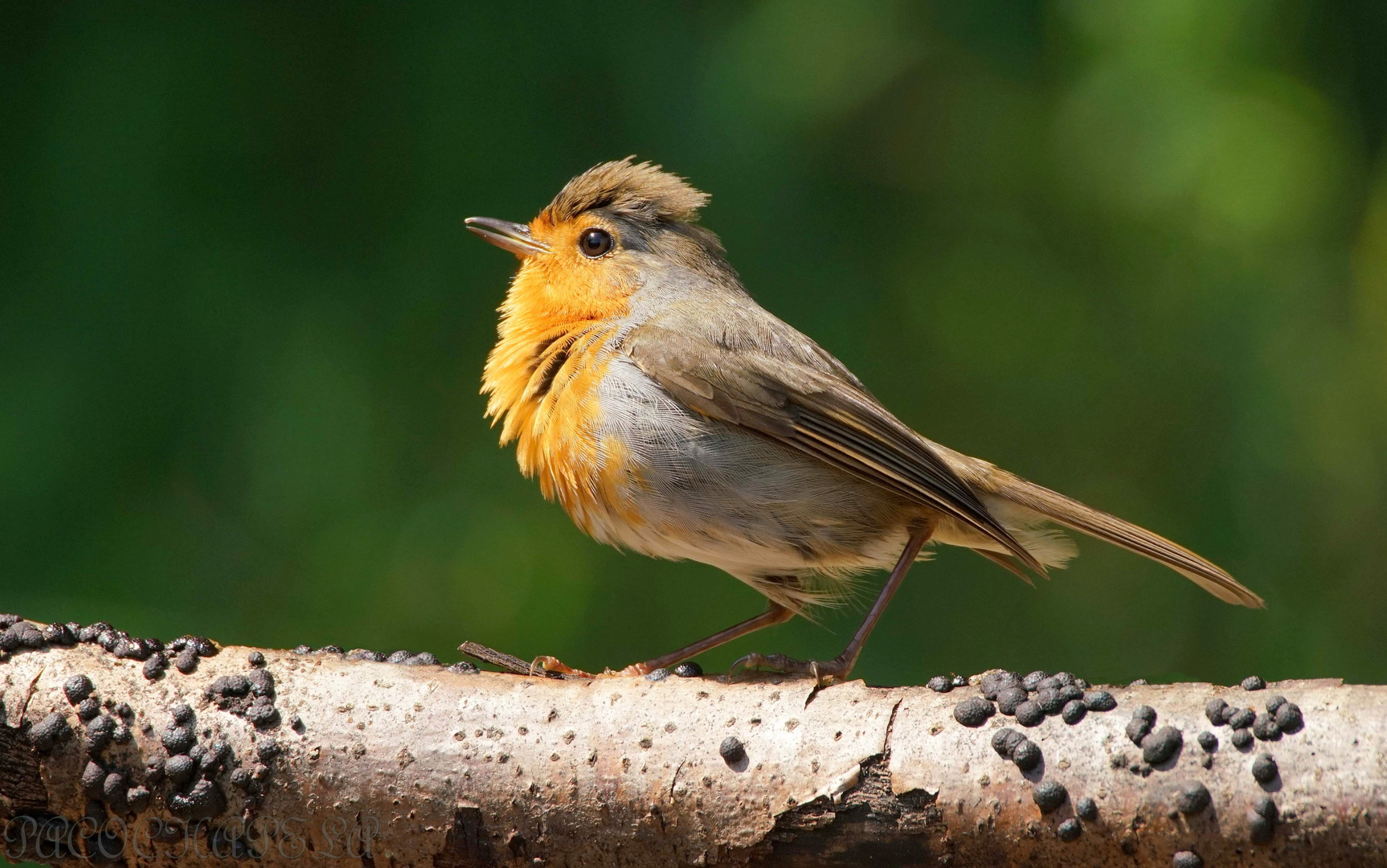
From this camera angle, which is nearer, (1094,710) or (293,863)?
(1094,710)

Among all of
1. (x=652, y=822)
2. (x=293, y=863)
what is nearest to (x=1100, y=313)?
(x=652, y=822)

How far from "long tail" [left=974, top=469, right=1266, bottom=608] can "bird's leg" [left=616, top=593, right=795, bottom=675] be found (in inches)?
27.8

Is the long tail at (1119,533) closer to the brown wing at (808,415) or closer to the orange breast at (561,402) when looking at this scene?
the brown wing at (808,415)

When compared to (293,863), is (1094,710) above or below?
above

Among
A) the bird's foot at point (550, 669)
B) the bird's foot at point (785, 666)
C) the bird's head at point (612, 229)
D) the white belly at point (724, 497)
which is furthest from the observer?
the bird's head at point (612, 229)

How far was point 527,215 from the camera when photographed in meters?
4.77

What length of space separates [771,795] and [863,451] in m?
1.16

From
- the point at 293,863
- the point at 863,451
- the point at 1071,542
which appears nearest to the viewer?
the point at 293,863

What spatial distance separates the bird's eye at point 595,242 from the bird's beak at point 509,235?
0.12m

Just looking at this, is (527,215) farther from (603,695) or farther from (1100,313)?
(603,695)

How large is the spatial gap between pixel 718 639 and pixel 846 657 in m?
0.58

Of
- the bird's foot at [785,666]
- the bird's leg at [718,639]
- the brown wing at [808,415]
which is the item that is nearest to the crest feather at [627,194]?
the brown wing at [808,415]

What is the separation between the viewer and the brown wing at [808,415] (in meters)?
3.00

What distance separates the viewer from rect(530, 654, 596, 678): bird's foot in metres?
2.63
